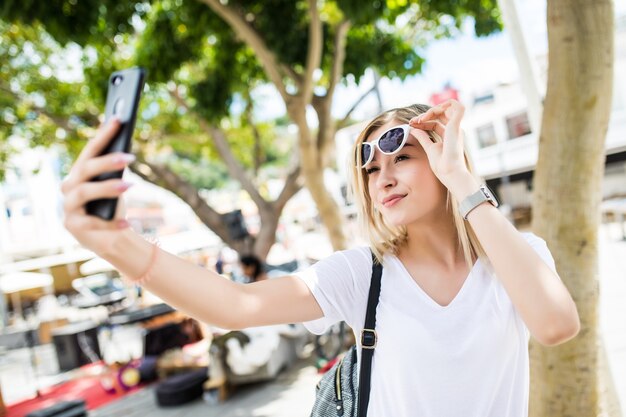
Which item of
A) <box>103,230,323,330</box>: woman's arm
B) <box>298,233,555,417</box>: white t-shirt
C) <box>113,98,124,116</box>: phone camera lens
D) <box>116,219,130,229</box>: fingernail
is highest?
<box>113,98,124,116</box>: phone camera lens

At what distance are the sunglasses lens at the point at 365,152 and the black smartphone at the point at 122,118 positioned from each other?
0.85 m

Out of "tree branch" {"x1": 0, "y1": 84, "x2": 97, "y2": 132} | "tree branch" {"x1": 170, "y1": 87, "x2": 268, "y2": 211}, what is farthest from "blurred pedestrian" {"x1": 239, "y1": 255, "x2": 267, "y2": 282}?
"tree branch" {"x1": 0, "y1": 84, "x2": 97, "y2": 132}

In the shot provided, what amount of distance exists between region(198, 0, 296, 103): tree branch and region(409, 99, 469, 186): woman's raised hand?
4472mm

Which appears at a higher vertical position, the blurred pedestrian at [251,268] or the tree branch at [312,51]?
the tree branch at [312,51]

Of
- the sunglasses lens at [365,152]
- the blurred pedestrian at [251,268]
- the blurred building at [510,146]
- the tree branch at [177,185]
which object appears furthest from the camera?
the blurred building at [510,146]

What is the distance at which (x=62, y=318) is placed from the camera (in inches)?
533

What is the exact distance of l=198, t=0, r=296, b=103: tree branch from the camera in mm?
5426

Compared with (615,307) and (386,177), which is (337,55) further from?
(386,177)

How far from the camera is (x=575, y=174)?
225 cm

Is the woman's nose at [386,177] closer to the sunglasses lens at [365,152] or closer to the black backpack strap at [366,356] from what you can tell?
the sunglasses lens at [365,152]

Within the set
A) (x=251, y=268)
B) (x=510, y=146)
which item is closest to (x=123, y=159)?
(x=251, y=268)

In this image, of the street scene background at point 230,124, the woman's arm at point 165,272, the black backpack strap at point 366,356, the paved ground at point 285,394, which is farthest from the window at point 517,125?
the woman's arm at point 165,272

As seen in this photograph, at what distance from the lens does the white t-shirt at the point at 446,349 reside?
1333 millimetres

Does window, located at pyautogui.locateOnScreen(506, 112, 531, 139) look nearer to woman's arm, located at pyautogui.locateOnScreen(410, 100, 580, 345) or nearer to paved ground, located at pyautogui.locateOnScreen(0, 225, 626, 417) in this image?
paved ground, located at pyautogui.locateOnScreen(0, 225, 626, 417)
